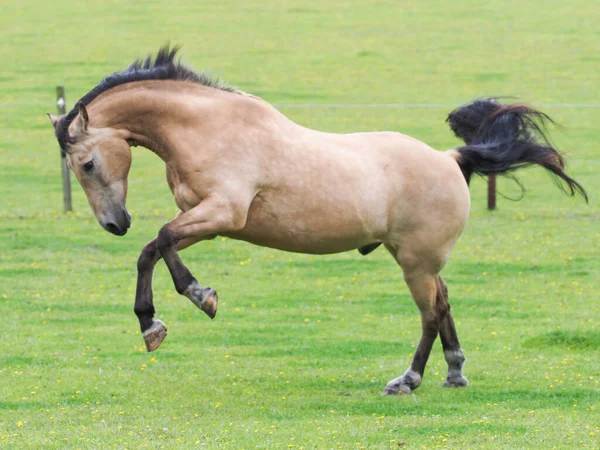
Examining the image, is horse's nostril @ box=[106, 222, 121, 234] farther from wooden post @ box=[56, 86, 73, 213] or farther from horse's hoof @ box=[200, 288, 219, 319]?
wooden post @ box=[56, 86, 73, 213]

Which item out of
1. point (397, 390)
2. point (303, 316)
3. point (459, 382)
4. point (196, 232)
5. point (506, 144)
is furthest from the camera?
point (303, 316)

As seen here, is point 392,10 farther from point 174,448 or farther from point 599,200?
point 174,448

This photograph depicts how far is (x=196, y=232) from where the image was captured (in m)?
7.49

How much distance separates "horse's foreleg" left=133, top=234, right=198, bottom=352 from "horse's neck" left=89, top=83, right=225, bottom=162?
2.42ft

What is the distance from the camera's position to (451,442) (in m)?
7.09

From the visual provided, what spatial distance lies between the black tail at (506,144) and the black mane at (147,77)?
2349 millimetres

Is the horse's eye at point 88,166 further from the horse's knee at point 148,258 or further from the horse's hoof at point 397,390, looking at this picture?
the horse's hoof at point 397,390

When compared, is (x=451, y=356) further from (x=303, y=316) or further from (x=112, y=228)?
(x=303, y=316)

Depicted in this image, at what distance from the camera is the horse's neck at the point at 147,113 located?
780 centimetres

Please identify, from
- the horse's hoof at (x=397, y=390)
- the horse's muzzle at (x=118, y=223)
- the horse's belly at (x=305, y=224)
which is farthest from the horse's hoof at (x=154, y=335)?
the horse's hoof at (x=397, y=390)

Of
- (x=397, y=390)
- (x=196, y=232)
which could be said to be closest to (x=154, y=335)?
(x=196, y=232)

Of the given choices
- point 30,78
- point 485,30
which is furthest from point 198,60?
point 485,30

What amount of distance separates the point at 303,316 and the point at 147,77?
5003 millimetres

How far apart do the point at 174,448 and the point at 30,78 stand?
25271 mm
